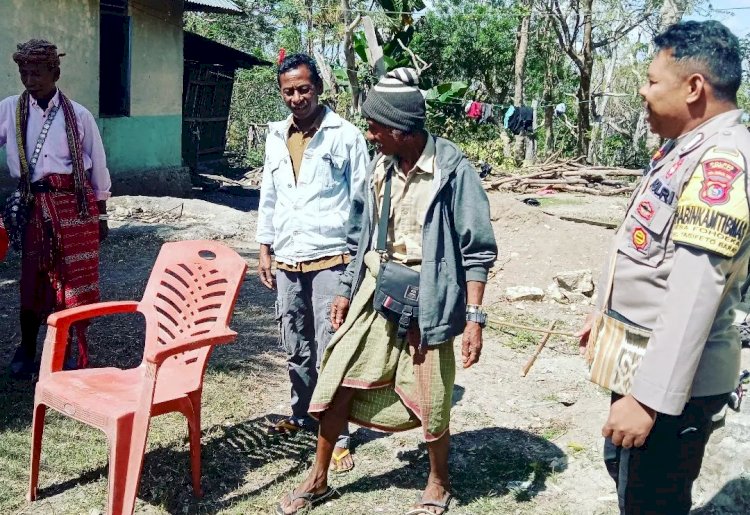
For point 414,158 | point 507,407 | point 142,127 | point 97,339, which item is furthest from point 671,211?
point 142,127

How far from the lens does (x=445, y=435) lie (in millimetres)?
3158

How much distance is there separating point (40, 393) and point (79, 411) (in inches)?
11.2

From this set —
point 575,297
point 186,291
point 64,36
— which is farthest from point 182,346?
point 64,36

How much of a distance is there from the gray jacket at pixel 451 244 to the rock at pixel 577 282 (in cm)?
450

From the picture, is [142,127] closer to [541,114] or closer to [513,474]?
[513,474]

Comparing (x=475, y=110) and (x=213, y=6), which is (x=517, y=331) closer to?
(x=213, y=6)

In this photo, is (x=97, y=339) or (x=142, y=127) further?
(x=142, y=127)

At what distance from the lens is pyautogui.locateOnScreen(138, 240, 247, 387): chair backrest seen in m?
3.46

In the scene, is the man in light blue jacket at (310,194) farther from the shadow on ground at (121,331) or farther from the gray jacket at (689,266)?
the gray jacket at (689,266)

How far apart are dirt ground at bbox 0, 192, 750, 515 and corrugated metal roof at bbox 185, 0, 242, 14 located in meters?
7.54

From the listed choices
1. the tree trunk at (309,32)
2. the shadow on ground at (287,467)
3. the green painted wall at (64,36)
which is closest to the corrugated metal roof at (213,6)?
the green painted wall at (64,36)

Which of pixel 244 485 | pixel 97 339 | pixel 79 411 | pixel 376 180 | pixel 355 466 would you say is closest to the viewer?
pixel 79 411

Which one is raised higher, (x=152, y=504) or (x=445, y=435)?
(x=445, y=435)

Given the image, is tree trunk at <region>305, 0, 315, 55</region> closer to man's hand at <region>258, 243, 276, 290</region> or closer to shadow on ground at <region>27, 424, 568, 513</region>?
man's hand at <region>258, 243, 276, 290</region>
